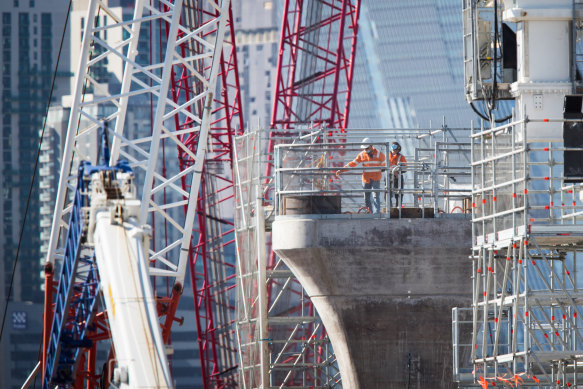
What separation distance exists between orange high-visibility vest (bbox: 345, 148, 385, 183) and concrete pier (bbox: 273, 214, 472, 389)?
2.95 m

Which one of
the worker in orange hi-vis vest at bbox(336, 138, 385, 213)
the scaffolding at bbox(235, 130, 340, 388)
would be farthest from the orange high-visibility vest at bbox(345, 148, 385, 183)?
the scaffolding at bbox(235, 130, 340, 388)

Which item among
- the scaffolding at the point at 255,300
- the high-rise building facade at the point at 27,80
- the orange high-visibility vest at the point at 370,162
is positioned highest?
the high-rise building facade at the point at 27,80

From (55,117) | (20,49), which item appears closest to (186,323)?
(55,117)

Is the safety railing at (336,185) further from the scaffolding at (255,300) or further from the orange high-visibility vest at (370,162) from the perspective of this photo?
the scaffolding at (255,300)

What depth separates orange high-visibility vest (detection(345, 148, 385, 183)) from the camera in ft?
118

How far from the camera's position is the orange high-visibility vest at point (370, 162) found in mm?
35875

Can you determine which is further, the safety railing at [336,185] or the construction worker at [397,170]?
the construction worker at [397,170]

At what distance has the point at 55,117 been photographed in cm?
18112

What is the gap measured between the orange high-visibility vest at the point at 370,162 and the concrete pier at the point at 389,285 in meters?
2.95

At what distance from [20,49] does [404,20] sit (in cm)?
6295

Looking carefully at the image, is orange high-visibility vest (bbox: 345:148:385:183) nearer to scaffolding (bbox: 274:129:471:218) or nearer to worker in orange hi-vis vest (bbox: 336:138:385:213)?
worker in orange hi-vis vest (bbox: 336:138:385:213)

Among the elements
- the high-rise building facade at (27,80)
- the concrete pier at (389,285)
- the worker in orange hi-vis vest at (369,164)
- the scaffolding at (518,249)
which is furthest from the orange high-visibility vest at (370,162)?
the high-rise building facade at (27,80)

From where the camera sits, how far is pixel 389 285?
33312 mm

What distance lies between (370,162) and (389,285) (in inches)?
182
